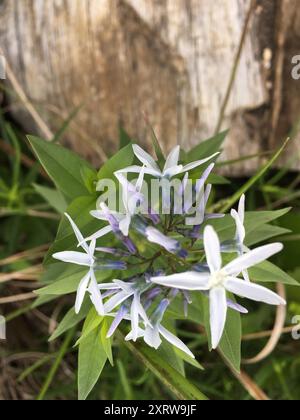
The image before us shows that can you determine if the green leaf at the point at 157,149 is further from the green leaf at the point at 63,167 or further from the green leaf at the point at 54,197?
the green leaf at the point at 54,197

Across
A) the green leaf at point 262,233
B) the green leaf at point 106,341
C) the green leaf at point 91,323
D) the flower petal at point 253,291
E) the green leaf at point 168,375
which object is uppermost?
the flower petal at point 253,291

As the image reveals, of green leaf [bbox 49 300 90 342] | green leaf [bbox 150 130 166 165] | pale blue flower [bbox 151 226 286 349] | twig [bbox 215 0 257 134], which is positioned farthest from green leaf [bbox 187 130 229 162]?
pale blue flower [bbox 151 226 286 349]

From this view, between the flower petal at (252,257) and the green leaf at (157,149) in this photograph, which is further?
the green leaf at (157,149)

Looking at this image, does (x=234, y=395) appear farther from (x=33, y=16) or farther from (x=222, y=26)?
(x=33, y=16)

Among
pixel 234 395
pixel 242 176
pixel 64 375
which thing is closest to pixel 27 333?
pixel 64 375

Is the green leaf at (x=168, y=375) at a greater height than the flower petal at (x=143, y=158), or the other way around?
the flower petal at (x=143, y=158)

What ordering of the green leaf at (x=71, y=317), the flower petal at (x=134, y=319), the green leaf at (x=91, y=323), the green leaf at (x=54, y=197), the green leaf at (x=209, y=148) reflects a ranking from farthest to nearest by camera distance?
the green leaf at (x=54, y=197)
the green leaf at (x=209, y=148)
the green leaf at (x=71, y=317)
the green leaf at (x=91, y=323)
the flower petal at (x=134, y=319)

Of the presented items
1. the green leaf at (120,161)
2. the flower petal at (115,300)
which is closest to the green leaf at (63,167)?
the green leaf at (120,161)
